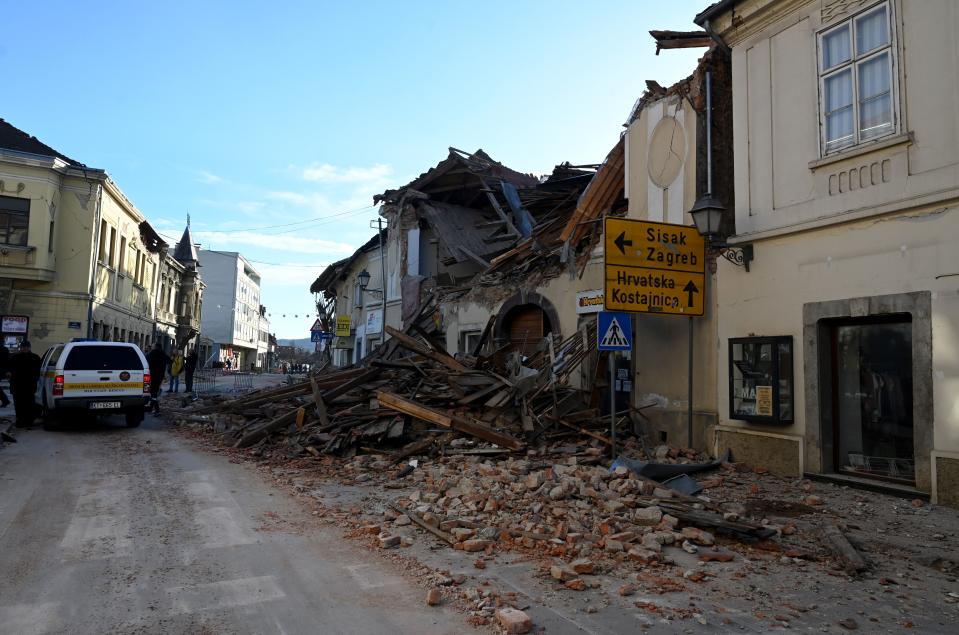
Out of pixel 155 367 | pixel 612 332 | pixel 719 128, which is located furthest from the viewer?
pixel 155 367

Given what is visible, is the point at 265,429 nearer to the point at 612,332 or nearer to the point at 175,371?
the point at 612,332

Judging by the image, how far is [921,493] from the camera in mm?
7207

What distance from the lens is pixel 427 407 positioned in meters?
10.7

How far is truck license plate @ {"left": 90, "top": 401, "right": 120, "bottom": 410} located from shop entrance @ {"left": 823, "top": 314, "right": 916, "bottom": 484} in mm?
13179

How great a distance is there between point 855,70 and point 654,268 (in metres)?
3.69

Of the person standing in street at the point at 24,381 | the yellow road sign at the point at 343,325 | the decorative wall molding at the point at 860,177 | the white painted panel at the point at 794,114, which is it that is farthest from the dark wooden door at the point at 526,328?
the yellow road sign at the point at 343,325

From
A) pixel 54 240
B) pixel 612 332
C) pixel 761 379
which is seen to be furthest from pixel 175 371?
pixel 761 379

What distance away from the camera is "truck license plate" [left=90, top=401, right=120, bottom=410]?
42.3 ft

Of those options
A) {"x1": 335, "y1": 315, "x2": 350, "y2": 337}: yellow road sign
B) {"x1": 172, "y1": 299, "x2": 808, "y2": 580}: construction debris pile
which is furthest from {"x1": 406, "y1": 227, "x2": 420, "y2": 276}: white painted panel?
{"x1": 172, "y1": 299, "x2": 808, "y2": 580}: construction debris pile

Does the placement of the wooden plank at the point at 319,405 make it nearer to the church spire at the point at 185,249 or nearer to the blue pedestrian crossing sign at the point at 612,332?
the blue pedestrian crossing sign at the point at 612,332

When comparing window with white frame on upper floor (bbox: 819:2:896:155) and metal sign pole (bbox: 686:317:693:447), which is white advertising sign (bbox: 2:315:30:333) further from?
window with white frame on upper floor (bbox: 819:2:896:155)

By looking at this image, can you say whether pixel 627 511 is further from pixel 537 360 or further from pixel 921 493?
pixel 537 360

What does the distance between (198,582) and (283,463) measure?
5507 millimetres

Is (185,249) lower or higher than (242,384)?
higher
